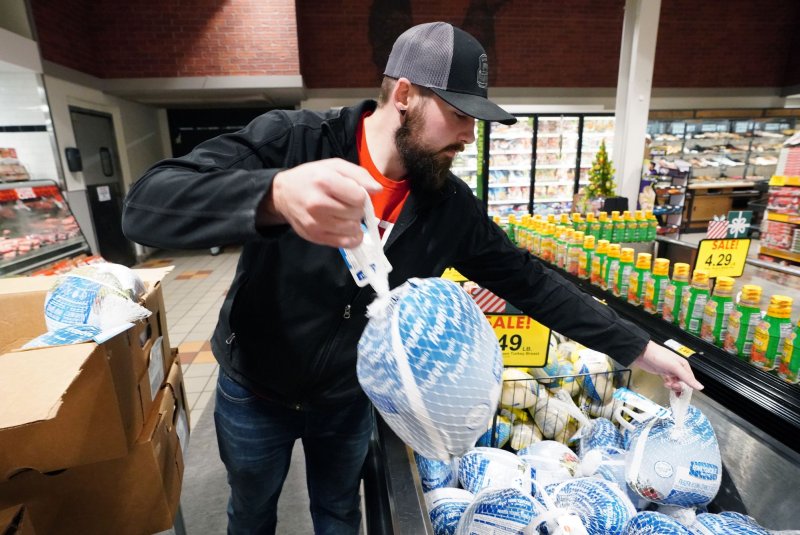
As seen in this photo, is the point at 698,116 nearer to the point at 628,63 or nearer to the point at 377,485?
the point at 628,63

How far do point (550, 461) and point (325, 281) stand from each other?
876 millimetres

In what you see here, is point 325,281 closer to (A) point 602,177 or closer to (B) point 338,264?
(B) point 338,264

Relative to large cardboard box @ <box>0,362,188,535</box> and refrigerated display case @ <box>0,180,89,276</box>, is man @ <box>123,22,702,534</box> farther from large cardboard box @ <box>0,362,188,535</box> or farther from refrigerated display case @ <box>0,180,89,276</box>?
refrigerated display case @ <box>0,180,89,276</box>

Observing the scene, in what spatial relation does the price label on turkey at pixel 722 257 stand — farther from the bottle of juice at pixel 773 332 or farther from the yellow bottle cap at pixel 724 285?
the bottle of juice at pixel 773 332

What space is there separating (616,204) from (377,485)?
3.67 m

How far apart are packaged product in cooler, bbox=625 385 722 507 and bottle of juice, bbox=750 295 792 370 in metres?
0.45

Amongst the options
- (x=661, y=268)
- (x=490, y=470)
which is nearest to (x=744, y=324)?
(x=661, y=268)

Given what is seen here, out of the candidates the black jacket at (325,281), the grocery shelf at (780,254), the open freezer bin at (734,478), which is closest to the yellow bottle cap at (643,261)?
the open freezer bin at (734,478)

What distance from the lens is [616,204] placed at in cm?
402

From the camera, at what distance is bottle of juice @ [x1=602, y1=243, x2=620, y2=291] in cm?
204

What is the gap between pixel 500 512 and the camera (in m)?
0.93

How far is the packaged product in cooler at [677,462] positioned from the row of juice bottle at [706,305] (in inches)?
17.9

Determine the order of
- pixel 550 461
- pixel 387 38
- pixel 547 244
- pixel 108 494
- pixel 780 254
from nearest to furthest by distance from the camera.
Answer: pixel 108 494, pixel 550 461, pixel 547 244, pixel 780 254, pixel 387 38

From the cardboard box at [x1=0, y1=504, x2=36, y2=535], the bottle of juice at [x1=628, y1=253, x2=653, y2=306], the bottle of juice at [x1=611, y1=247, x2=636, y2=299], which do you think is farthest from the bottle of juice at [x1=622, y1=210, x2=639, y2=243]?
the cardboard box at [x1=0, y1=504, x2=36, y2=535]
